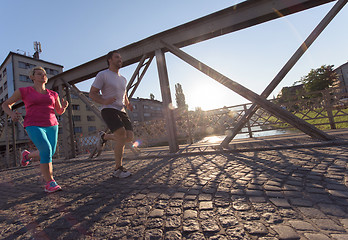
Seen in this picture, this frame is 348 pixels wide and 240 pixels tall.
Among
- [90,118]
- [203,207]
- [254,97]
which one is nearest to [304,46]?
[254,97]

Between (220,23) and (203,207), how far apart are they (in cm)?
406

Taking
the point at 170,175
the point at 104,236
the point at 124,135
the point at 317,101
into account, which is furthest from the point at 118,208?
the point at 317,101

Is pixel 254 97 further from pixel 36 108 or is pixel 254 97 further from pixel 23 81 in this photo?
pixel 23 81

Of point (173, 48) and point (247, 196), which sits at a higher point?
point (173, 48)

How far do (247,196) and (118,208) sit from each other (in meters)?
1.17

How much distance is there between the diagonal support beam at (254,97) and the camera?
10.6 feet

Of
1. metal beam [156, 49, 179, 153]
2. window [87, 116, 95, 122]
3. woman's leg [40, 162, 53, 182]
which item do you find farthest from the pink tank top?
window [87, 116, 95, 122]

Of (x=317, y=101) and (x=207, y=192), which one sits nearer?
(x=207, y=192)

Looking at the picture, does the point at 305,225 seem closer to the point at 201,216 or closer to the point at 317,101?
the point at 201,216

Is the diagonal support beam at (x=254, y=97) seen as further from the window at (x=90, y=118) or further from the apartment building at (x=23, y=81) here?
the window at (x=90, y=118)

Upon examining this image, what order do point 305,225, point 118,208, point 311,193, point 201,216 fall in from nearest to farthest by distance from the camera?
1. point 305,225
2. point 201,216
3. point 311,193
4. point 118,208

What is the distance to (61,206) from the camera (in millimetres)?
1728

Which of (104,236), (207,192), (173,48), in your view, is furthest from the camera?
(173,48)

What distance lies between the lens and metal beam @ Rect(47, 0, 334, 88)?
11.5 ft
